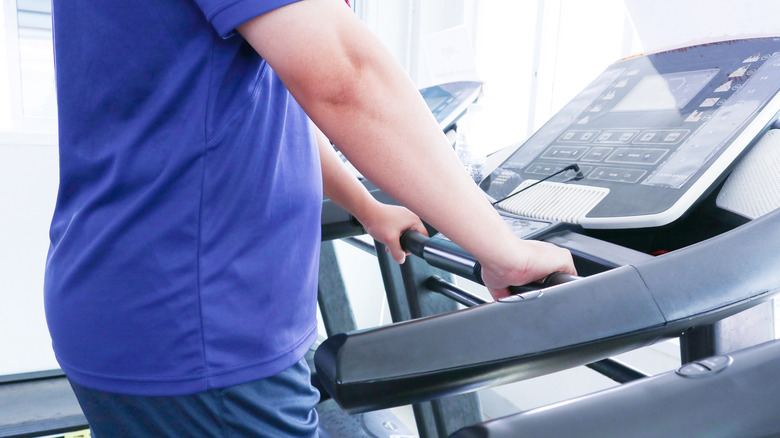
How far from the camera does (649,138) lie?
1.09m

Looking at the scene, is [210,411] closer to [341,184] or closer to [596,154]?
[341,184]

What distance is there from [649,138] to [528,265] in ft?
1.49

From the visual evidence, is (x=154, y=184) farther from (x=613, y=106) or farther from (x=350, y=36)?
(x=613, y=106)

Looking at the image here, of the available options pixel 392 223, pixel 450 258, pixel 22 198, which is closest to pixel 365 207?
pixel 392 223

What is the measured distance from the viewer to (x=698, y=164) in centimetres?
95

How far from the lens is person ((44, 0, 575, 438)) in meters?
0.68

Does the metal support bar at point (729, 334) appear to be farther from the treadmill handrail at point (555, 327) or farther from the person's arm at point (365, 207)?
the person's arm at point (365, 207)

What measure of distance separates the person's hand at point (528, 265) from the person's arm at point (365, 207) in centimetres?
36

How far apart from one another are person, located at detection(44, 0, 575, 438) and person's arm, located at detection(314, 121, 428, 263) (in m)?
0.41

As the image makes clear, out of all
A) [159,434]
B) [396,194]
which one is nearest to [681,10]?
[396,194]

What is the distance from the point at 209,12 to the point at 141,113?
0.15 meters

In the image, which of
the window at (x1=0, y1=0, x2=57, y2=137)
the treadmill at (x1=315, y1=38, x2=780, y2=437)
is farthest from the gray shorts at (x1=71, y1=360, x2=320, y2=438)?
the window at (x1=0, y1=0, x2=57, y2=137)

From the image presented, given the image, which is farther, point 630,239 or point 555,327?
point 630,239

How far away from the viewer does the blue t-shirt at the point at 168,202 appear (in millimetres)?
688
